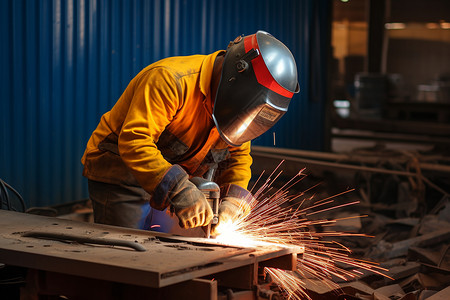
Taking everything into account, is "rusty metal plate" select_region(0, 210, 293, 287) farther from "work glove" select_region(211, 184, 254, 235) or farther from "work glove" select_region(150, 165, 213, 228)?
"work glove" select_region(211, 184, 254, 235)

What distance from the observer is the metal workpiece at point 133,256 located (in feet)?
7.18

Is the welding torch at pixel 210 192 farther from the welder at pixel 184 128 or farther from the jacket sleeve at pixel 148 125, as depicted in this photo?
the jacket sleeve at pixel 148 125

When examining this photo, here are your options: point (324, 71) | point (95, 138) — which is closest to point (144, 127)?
point (95, 138)

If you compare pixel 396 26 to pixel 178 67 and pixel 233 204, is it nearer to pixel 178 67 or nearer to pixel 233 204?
pixel 233 204

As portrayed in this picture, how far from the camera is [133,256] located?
238 cm

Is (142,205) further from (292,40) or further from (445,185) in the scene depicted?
(292,40)

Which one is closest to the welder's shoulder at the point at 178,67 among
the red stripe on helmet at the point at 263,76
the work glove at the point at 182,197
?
the red stripe on helmet at the point at 263,76

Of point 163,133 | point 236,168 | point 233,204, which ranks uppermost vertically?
point 163,133

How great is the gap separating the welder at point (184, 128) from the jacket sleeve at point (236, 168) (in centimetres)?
2

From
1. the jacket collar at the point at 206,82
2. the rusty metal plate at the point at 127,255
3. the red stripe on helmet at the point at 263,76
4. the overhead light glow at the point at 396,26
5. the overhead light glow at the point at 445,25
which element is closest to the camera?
the rusty metal plate at the point at 127,255

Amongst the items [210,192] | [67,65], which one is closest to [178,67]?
[210,192]

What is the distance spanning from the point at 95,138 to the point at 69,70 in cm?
199

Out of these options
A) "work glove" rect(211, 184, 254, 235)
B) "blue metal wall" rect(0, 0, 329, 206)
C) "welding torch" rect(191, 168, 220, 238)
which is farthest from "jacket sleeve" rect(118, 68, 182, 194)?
"blue metal wall" rect(0, 0, 329, 206)

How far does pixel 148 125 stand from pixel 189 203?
40cm
